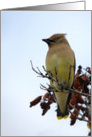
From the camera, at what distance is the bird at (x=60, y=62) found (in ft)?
5.03

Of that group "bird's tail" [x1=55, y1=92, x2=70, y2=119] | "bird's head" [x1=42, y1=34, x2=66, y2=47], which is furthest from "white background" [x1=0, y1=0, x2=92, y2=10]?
"bird's tail" [x1=55, y1=92, x2=70, y2=119]

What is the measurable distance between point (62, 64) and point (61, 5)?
0.42 meters

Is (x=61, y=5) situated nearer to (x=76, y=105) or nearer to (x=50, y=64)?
(x=50, y=64)

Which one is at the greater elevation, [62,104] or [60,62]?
[60,62]

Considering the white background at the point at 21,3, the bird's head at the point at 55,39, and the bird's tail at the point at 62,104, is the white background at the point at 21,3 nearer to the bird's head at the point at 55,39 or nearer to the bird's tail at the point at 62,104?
the bird's head at the point at 55,39

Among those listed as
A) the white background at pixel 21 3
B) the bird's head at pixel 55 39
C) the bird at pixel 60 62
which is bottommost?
the bird at pixel 60 62

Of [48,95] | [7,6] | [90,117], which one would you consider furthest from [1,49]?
[90,117]

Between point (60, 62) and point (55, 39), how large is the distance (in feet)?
0.54

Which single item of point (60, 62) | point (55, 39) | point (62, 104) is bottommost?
point (62, 104)

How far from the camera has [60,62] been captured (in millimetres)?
1551

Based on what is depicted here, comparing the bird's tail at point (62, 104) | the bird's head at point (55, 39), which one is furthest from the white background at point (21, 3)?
the bird's tail at point (62, 104)

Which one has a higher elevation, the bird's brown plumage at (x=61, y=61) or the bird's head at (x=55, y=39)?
the bird's head at (x=55, y=39)

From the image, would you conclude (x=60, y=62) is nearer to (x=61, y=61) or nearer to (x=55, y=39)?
(x=61, y=61)

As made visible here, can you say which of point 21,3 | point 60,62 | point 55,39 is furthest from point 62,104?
point 21,3
